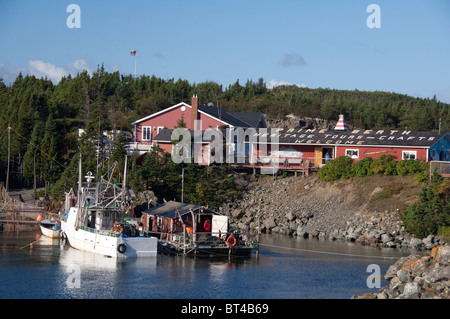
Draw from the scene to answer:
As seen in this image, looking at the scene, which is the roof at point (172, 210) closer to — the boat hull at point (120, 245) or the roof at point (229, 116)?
the boat hull at point (120, 245)

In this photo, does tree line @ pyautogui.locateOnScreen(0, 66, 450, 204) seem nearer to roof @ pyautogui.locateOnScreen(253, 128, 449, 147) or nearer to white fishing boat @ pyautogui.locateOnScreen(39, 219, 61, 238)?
white fishing boat @ pyautogui.locateOnScreen(39, 219, 61, 238)

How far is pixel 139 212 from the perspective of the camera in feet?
161

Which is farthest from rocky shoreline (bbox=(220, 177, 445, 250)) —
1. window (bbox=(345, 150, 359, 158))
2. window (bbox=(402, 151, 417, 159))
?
window (bbox=(402, 151, 417, 159))

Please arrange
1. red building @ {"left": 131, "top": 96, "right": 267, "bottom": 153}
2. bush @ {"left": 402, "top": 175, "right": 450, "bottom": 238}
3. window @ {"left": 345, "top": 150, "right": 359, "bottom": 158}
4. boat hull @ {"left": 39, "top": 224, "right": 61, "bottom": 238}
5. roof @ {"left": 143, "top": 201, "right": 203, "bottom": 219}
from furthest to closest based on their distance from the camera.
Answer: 1. red building @ {"left": 131, "top": 96, "right": 267, "bottom": 153}
2. window @ {"left": 345, "top": 150, "right": 359, "bottom": 158}
3. boat hull @ {"left": 39, "top": 224, "right": 61, "bottom": 238}
4. bush @ {"left": 402, "top": 175, "right": 450, "bottom": 238}
5. roof @ {"left": 143, "top": 201, "right": 203, "bottom": 219}

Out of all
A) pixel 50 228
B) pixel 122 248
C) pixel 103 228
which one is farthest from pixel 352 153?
pixel 122 248

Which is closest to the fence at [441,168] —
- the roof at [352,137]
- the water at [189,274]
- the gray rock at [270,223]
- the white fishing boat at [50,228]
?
the roof at [352,137]

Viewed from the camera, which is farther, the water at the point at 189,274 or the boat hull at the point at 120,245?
the boat hull at the point at 120,245

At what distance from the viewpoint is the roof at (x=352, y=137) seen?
178 feet

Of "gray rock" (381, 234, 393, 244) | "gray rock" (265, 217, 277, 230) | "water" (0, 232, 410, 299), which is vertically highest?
"gray rock" (265, 217, 277, 230)

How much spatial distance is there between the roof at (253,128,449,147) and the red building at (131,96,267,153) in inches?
123

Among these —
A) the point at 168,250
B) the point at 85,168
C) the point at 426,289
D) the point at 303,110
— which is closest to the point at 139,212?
the point at 85,168

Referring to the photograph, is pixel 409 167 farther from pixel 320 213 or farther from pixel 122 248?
pixel 122 248

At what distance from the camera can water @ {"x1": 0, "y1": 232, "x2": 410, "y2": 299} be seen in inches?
1093

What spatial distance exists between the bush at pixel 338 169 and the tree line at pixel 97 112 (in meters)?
16.2
